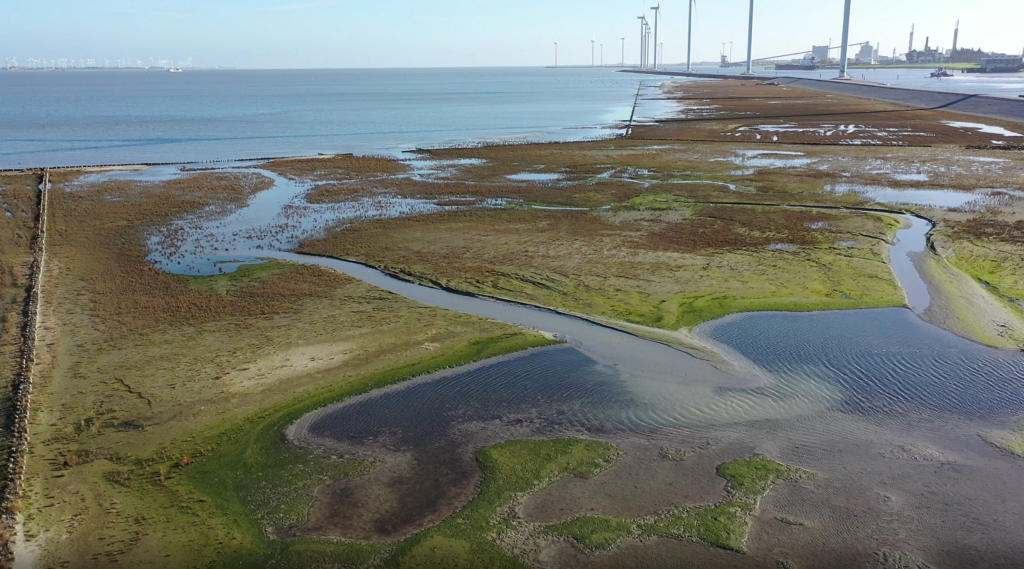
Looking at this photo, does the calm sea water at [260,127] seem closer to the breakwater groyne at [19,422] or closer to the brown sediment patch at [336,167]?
the brown sediment patch at [336,167]

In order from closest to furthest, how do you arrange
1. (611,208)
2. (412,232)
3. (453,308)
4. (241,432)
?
1. (241,432)
2. (453,308)
3. (412,232)
4. (611,208)

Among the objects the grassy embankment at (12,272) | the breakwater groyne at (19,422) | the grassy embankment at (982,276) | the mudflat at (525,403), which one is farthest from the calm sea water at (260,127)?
the grassy embankment at (982,276)

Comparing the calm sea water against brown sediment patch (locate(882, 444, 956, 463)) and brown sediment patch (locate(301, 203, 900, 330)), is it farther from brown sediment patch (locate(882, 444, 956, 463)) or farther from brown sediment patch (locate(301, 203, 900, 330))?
brown sediment patch (locate(882, 444, 956, 463))

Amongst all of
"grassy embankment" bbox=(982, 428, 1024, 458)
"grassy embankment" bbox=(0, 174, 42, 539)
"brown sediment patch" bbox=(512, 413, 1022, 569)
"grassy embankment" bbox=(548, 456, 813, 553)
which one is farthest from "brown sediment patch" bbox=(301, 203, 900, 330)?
"grassy embankment" bbox=(0, 174, 42, 539)

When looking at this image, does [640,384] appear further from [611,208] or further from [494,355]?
[611,208]

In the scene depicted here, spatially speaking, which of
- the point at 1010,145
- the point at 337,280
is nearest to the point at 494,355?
the point at 337,280
